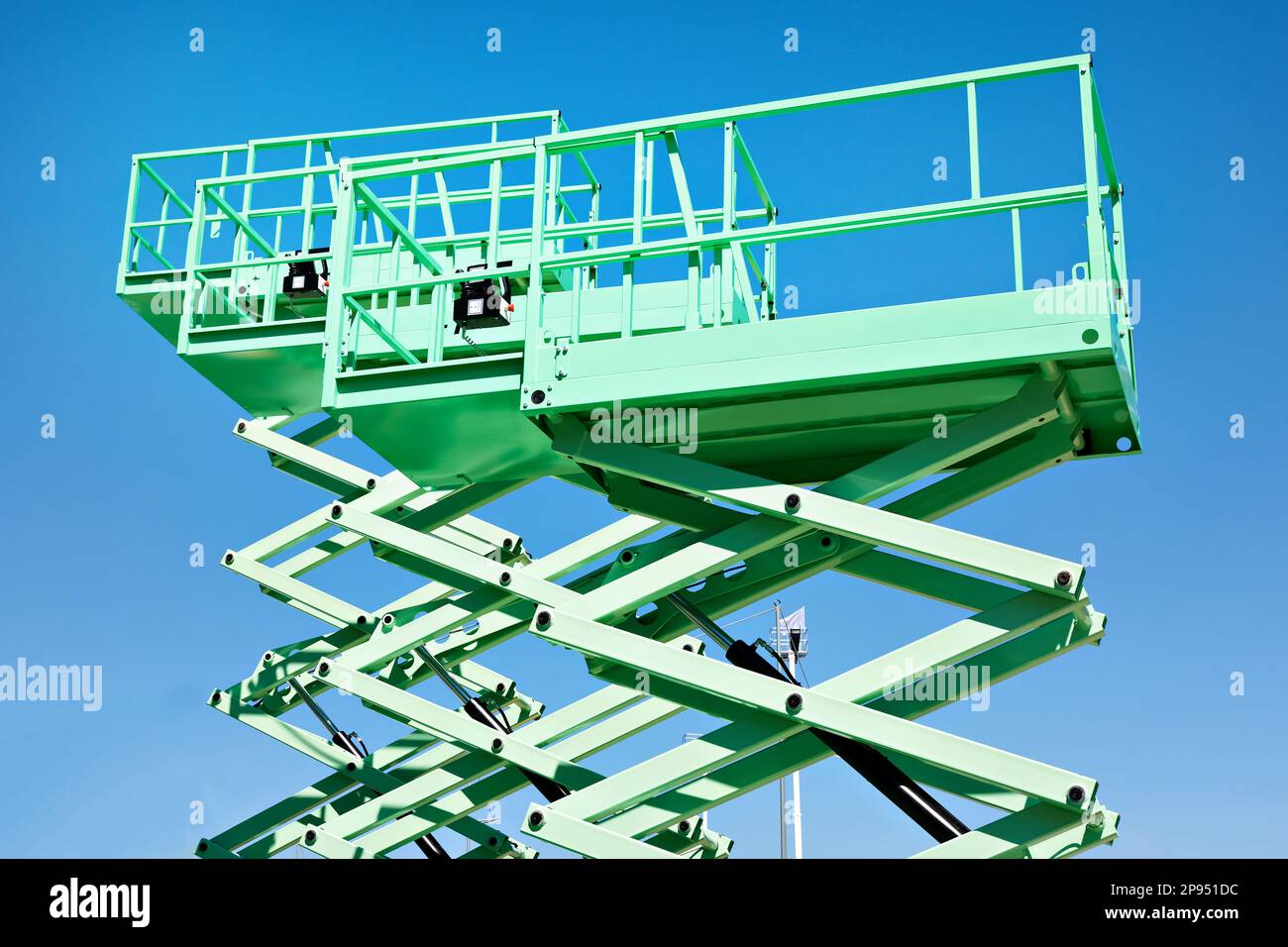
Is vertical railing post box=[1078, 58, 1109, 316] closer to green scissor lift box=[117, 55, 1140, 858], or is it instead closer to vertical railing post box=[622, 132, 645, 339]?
green scissor lift box=[117, 55, 1140, 858]

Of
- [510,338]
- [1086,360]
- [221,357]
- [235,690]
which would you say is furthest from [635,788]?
[235,690]

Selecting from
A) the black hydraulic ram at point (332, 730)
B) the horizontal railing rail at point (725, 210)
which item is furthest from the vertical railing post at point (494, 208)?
the black hydraulic ram at point (332, 730)

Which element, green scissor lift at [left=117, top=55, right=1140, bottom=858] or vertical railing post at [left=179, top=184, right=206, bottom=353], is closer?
green scissor lift at [left=117, top=55, right=1140, bottom=858]

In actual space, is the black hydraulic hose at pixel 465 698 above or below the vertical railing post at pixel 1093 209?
below

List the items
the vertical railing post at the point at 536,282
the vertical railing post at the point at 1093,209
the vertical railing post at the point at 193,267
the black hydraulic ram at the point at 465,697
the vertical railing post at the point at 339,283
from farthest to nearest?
the black hydraulic ram at the point at 465,697 → the vertical railing post at the point at 193,267 → the vertical railing post at the point at 339,283 → the vertical railing post at the point at 536,282 → the vertical railing post at the point at 1093,209

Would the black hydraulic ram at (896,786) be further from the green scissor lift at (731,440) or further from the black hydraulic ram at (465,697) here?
the black hydraulic ram at (465,697)

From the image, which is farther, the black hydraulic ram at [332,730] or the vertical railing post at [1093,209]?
the black hydraulic ram at [332,730]

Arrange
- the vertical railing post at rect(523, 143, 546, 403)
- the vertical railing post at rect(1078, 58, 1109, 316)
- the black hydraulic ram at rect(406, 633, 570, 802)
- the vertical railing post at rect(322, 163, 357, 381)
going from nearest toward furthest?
1. the vertical railing post at rect(1078, 58, 1109, 316)
2. the vertical railing post at rect(523, 143, 546, 403)
3. the vertical railing post at rect(322, 163, 357, 381)
4. the black hydraulic ram at rect(406, 633, 570, 802)

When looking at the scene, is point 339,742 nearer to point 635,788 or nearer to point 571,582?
point 571,582

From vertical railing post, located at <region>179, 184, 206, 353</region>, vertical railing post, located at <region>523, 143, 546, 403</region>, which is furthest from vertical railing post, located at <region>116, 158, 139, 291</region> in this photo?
vertical railing post, located at <region>523, 143, 546, 403</region>

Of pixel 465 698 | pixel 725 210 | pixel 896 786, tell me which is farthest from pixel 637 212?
pixel 465 698

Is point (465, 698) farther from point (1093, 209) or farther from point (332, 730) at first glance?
point (1093, 209)

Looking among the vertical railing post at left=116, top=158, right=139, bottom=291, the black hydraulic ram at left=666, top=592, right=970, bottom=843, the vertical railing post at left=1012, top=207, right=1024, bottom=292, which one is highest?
the vertical railing post at left=116, top=158, right=139, bottom=291

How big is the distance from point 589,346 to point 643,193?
4.25ft
